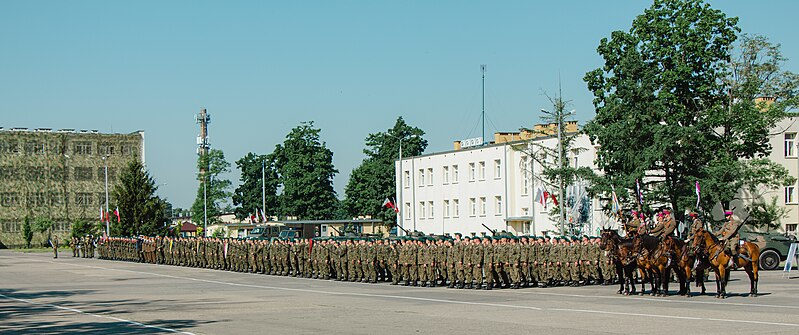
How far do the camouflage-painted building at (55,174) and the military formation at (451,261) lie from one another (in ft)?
266

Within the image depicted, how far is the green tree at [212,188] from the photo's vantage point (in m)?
94.5

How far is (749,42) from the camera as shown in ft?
161

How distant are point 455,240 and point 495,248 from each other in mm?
1719

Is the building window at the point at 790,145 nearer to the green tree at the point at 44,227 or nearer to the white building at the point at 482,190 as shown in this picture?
the white building at the point at 482,190

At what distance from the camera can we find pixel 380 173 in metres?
88.9

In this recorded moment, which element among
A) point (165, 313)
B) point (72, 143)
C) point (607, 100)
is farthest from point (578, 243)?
point (72, 143)

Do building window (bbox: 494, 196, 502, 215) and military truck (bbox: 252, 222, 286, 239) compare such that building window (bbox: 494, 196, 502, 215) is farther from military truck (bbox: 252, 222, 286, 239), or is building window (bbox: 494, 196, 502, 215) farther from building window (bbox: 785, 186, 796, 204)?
building window (bbox: 785, 186, 796, 204)

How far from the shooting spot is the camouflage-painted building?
112 meters

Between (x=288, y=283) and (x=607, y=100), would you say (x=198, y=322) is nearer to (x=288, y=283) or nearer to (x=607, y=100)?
(x=288, y=283)

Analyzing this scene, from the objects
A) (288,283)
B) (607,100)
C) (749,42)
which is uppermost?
(749,42)

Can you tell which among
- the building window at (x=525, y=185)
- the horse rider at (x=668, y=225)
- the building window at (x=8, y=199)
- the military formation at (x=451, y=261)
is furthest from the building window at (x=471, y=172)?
the building window at (x=8, y=199)

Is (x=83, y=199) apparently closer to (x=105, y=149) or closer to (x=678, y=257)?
(x=105, y=149)

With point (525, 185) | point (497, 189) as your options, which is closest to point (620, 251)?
point (525, 185)

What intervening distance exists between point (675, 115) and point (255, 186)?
68.0 m
